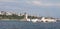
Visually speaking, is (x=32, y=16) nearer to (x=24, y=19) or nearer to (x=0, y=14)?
(x=24, y=19)

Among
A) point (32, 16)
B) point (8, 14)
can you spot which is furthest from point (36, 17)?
point (8, 14)

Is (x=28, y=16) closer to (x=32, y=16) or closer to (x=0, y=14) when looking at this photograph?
(x=32, y=16)

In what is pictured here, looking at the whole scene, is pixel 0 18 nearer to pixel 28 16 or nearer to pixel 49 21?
pixel 28 16

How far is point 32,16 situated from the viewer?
15825 cm

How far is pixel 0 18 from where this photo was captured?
152000 mm

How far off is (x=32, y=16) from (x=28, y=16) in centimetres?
218

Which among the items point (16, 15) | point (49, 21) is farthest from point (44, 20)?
point (16, 15)

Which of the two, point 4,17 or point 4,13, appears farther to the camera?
point 4,13

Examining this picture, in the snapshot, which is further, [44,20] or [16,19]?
[16,19]

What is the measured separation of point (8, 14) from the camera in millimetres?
158875

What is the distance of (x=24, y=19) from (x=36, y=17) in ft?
21.6

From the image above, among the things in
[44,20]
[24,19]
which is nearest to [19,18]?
[24,19]

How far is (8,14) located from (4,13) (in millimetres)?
3142

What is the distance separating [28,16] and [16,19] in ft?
24.3
